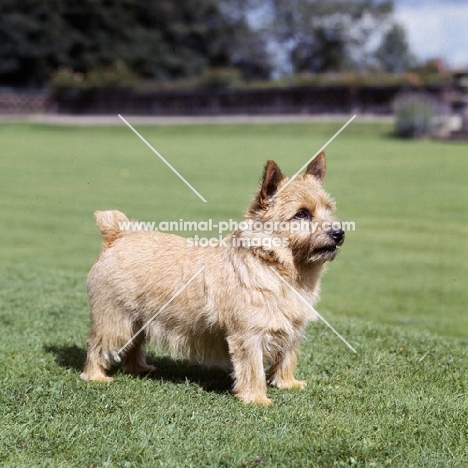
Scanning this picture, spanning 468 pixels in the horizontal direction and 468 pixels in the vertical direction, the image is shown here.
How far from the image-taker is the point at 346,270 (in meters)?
11.4

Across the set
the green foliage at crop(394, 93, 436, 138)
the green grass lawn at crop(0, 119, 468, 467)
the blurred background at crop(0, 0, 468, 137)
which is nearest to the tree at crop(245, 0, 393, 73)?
the blurred background at crop(0, 0, 468, 137)

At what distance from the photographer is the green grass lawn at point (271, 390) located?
431 centimetres

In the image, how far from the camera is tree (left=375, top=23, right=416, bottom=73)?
237 ft

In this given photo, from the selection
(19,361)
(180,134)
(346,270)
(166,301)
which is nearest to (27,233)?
(346,270)

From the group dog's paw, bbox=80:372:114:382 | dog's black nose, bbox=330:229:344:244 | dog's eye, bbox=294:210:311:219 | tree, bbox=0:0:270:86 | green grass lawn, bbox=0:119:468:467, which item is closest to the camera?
green grass lawn, bbox=0:119:468:467

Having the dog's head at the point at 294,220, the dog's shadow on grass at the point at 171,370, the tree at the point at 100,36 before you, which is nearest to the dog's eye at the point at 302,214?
the dog's head at the point at 294,220

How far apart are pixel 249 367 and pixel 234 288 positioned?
1.79 feet

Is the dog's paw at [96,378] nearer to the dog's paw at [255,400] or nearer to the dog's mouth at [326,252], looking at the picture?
the dog's paw at [255,400]

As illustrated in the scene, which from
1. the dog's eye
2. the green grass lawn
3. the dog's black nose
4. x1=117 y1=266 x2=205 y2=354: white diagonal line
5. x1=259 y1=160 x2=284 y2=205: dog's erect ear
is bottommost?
the green grass lawn

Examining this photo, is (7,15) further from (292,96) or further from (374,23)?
(374,23)

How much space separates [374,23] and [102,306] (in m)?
73.5

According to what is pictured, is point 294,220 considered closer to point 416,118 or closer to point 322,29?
point 416,118

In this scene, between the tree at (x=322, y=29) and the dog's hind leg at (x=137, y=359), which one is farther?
the tree at (x=322, y=29)

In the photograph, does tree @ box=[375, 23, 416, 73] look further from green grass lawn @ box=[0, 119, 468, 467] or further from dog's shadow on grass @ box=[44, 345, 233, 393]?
dog's shadow on grass @ box=[44, 345, 233, 393]
